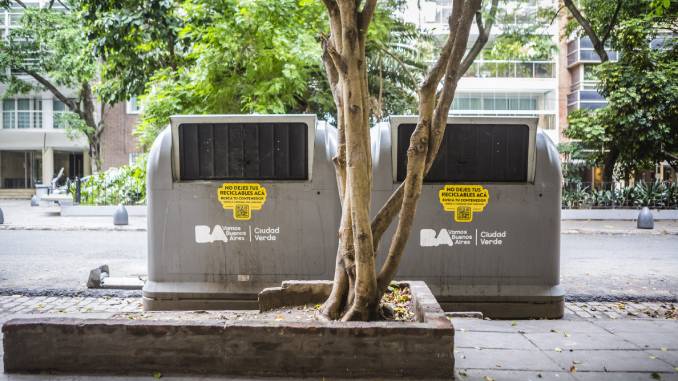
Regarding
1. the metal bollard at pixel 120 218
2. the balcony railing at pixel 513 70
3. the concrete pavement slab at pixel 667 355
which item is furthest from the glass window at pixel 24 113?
the concrete pavement slab at pixel 667 355

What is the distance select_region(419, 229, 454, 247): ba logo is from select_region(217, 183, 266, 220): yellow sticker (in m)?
1.45

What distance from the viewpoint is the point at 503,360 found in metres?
3.74

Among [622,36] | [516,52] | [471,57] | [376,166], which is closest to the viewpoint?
[376,166]

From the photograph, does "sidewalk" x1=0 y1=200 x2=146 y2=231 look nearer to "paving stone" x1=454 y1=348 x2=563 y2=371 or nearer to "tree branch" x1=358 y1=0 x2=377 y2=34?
"paving stone" x1=454 y1=348 x2=563 y2=371

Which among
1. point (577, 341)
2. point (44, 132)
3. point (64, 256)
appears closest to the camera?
point (577, 341)

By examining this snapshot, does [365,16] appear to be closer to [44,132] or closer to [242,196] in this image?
[242,196]

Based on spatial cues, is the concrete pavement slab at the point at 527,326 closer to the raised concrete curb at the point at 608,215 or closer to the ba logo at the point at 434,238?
the ba logo at the point at 434,238

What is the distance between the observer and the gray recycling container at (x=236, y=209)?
5.11 m

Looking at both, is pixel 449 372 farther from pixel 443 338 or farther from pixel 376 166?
pixel 376 166

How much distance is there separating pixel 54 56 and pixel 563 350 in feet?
92.1

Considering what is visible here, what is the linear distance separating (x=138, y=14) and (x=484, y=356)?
10.6 metres

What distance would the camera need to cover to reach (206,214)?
5.11 m

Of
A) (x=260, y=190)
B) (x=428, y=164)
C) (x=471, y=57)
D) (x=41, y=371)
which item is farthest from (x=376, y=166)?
(x=471, y=57)

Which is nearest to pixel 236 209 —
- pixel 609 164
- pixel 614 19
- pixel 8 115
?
pixel 614 19
